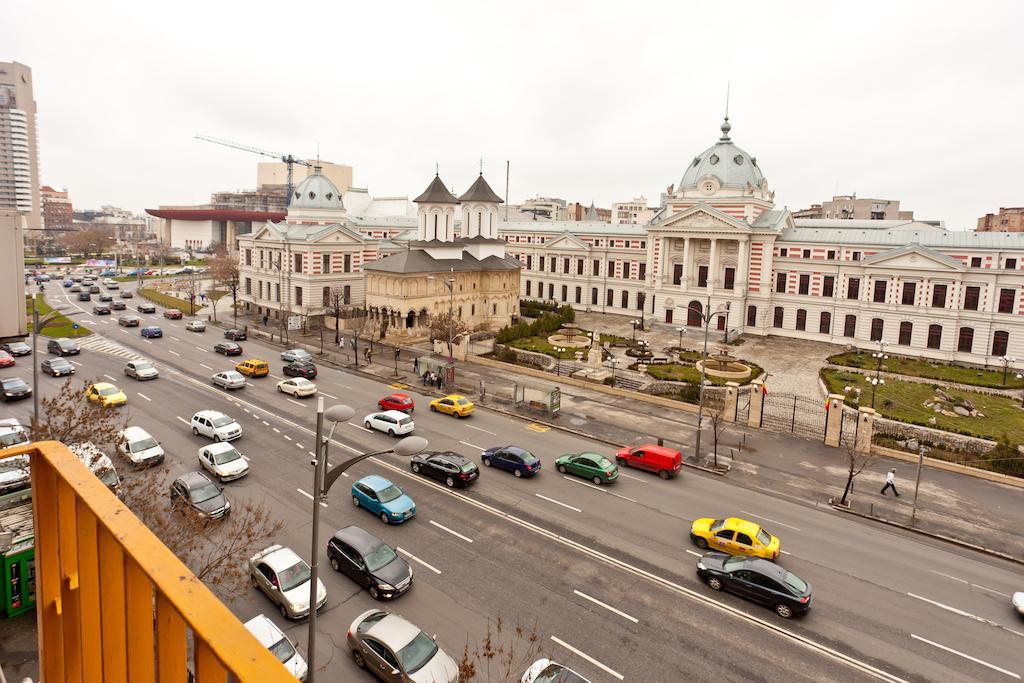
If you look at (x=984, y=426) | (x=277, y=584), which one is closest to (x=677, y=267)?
(x=984, y=426)

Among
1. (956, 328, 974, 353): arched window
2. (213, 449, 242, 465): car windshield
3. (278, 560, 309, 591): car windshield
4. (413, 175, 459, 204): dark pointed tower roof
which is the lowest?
(278, 560, 309, 591): car windshield

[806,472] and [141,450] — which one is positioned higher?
[141,450]

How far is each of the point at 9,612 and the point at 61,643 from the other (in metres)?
18.3

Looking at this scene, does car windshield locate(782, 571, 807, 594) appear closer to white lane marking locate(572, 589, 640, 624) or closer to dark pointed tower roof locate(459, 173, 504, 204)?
white lane marking locate(572, 589, 640, 624)

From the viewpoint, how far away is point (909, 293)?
2247 inches

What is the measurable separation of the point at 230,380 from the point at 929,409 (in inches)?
1848

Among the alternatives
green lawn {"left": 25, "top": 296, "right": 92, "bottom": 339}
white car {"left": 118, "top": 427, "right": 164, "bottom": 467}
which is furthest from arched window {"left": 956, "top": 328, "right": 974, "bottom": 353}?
green lawn {"left": 25, "top": 296, "right": 92, "bottom": 339}

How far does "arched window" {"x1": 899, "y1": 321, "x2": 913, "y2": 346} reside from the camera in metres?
57.1

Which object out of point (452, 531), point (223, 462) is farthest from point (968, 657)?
point (223, 462)

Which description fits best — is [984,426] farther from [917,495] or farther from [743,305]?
[743,305]

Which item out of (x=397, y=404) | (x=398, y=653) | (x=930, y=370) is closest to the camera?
(x=398, y=653)

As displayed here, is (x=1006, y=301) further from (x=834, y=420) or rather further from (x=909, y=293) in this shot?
(x=834, y=420)

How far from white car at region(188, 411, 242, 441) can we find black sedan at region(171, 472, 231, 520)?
7.21 metres

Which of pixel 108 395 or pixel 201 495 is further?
pixel 108 395
